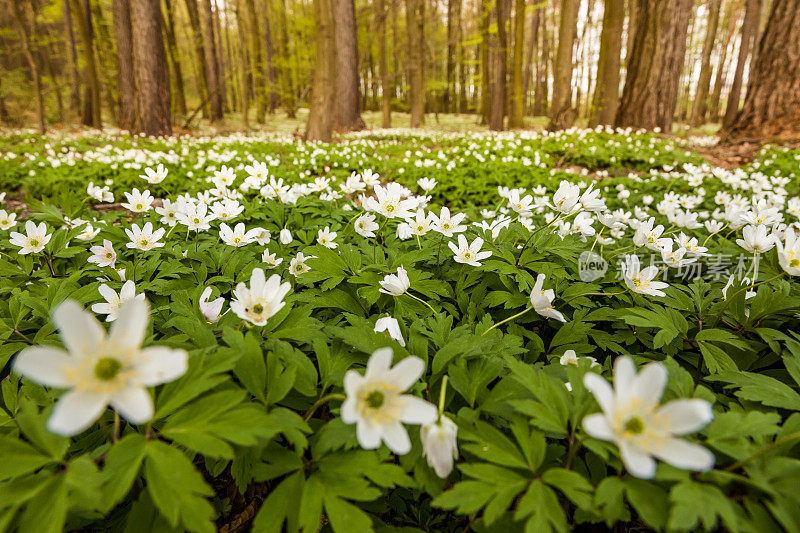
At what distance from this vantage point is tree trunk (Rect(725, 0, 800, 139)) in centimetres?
724

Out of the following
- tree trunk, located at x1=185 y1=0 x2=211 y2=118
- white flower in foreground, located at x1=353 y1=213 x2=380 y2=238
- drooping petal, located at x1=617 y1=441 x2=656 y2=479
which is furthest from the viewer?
tree trunk, located at x1=185 y1=0 x2=211 y2=118

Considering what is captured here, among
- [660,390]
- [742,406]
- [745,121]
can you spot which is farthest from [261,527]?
[745,121]

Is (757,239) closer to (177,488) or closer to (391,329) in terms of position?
(391,329)

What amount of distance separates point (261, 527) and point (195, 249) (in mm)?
1630

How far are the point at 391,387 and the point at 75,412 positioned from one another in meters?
0.60

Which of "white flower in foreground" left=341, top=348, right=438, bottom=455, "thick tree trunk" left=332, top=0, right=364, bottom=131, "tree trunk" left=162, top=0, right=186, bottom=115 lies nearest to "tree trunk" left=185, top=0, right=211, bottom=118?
"tree trunk" left=162, top=0, right=186, bottom=115

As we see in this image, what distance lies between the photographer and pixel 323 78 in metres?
8.83

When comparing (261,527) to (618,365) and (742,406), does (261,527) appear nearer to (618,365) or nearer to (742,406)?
(618,365)

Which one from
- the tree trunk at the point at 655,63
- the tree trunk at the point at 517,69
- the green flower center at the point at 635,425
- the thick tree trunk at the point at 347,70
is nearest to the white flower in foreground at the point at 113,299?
the green flower center at the point at 635,425

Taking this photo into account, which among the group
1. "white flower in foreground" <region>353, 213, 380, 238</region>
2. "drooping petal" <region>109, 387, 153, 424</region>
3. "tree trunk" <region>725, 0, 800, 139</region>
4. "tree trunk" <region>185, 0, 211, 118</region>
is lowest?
"drooping petal" <region>109, 387, 153, 424</region>

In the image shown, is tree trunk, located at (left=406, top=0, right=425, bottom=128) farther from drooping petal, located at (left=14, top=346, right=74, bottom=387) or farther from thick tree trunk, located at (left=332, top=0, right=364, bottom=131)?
drooping petal, located at (left=14, top=346, right=74, bottom=387)

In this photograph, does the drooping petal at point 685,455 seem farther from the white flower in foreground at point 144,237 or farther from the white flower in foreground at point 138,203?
the white flower in foreground at point 138,203

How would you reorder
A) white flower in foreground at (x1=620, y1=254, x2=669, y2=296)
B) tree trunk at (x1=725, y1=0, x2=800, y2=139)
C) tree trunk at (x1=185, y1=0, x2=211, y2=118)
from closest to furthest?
white flower in foreground at (x1=620, y1=254, x2=669, y2=296) < tree trunk at (x1=725, y1=0, x2=800, y2=139) < tree trunk at (x1=185, y1=0, x2=211, y2=118)

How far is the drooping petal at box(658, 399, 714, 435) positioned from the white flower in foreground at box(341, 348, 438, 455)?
47 centimetres
